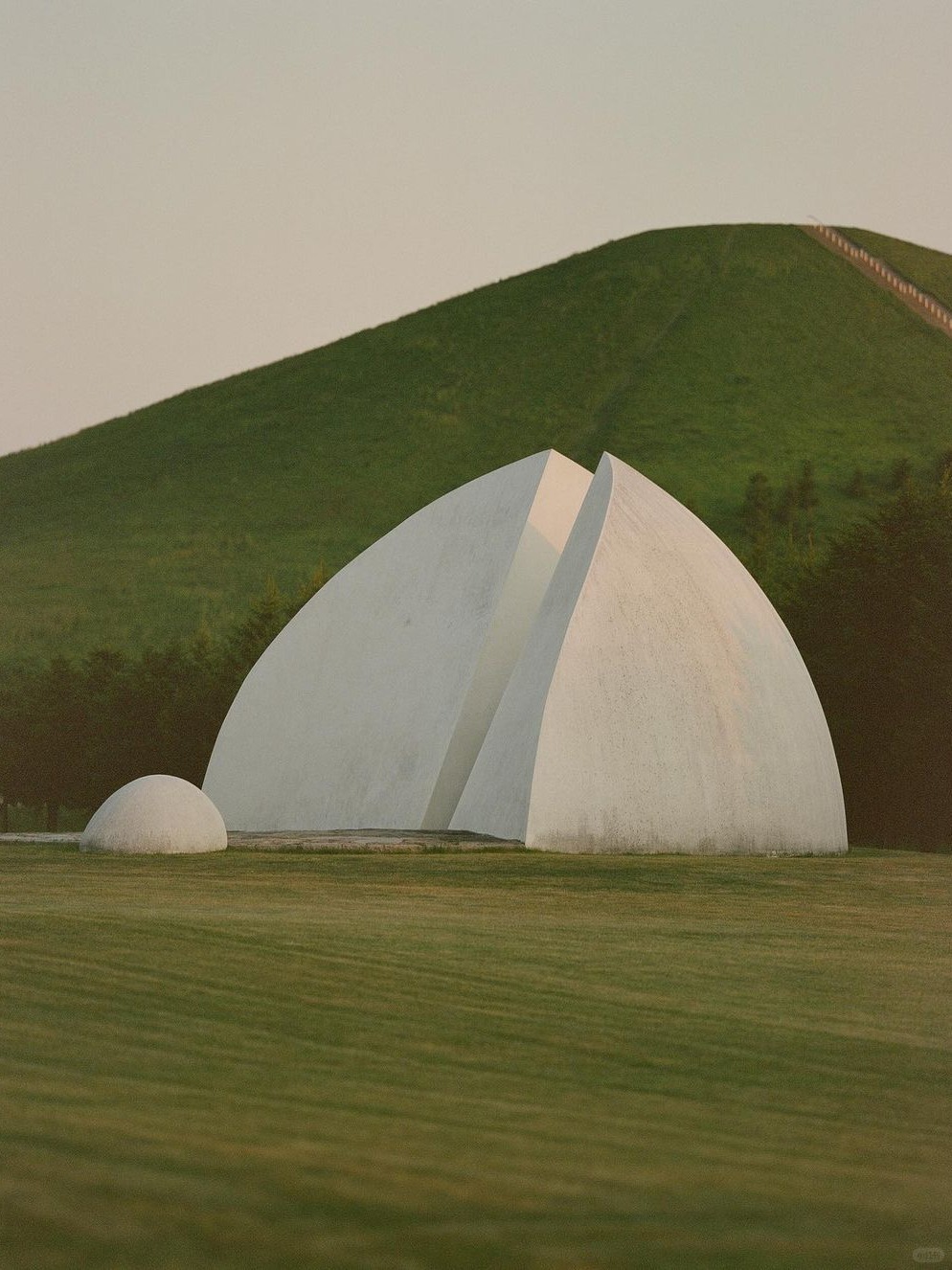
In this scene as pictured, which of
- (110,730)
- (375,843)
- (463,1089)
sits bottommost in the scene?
(463,1089)

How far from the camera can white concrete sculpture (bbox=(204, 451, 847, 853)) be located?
69.1 ft

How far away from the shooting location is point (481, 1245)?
4590mm

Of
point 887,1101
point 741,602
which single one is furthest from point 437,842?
point 887,1101

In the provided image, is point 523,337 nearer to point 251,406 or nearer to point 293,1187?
point 251,406

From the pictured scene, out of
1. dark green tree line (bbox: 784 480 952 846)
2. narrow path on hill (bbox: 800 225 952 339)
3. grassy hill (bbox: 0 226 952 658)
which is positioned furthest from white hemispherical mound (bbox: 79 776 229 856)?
narrow path on hill (bbox: 800 225 952 339)

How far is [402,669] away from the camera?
A: 25.5m

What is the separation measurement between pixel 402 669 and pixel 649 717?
5.45 meters

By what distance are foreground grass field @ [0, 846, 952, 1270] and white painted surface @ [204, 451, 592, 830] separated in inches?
393

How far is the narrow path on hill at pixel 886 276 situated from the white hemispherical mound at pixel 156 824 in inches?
3108

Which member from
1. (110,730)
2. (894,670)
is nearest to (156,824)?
(894,670)

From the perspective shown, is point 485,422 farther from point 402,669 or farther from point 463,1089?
point 463,1089

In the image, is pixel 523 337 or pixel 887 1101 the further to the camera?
pixel 523 337

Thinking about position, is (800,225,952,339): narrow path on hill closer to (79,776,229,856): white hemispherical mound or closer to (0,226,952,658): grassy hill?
(0,226,952,658): grassy hill

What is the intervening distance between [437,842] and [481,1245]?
15.8 metres
